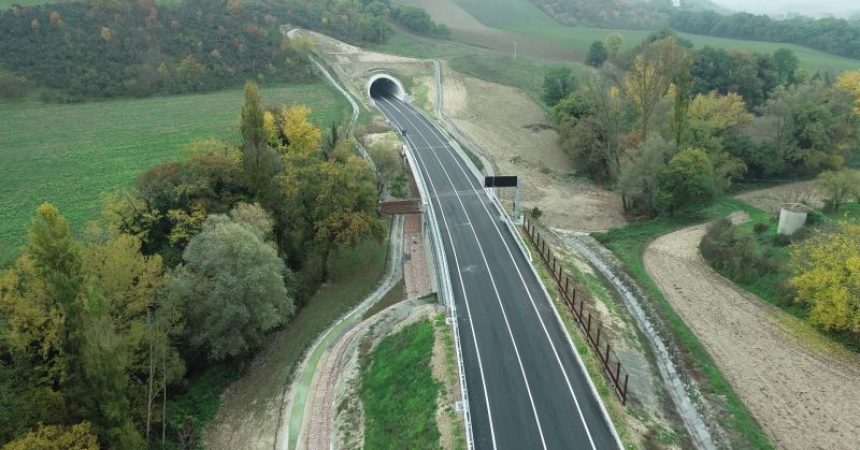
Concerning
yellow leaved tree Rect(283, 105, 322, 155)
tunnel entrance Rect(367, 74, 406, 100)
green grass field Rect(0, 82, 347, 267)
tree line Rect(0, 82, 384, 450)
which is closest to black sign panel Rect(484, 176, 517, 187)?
tree line Rect(0, 82, 384, 450)

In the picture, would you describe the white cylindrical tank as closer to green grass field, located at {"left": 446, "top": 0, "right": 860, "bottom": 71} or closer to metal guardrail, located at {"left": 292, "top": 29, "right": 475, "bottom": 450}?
metal guardrail, located at {"left": 292, "top": 29, "right": 475, "bottom": 450}

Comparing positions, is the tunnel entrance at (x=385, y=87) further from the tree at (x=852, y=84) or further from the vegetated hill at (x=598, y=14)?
the vegetated hill at (x=598, y=14)

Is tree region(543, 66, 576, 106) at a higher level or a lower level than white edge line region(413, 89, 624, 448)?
higher

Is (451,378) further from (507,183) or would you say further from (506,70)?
(506,70)

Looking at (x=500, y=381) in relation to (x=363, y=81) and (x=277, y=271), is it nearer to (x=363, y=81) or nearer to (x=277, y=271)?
(x=277, y=271)

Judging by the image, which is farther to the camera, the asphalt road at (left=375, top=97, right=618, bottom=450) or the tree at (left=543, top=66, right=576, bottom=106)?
the tree at (left=543, top=66, right=576, bottom=106)

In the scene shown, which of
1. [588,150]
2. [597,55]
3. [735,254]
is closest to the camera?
[735,254]

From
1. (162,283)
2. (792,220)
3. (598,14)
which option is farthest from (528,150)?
(598,14)
